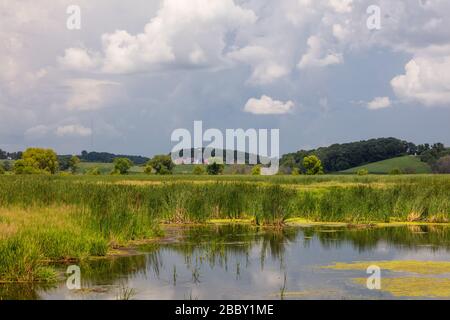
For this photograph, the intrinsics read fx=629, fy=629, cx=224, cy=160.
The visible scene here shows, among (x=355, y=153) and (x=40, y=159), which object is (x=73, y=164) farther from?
(x=355, y=153)

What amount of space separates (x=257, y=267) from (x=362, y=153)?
308 feet

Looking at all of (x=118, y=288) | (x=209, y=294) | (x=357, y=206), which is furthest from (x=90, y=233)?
(x=357, y=206)

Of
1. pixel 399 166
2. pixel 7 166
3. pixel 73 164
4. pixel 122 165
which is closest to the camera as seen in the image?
pixel 122 165

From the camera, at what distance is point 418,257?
14.2m

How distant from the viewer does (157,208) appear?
69.6 feet

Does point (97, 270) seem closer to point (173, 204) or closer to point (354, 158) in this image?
point (173, 204)

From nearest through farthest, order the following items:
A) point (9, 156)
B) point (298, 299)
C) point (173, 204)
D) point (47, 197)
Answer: point (298, 299) → point (47, 197) → point (173, 204) → point (9, 156)

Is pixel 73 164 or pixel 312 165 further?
pixel 73 164

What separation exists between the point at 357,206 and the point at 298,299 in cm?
1192

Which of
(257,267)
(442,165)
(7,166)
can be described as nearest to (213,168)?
(442,165)

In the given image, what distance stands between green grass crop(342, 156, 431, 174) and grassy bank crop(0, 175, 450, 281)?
7054 cm

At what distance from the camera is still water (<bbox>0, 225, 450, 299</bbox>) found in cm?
1038

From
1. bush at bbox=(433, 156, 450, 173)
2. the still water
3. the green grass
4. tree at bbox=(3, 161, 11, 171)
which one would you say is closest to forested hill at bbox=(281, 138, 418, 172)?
the green grass
